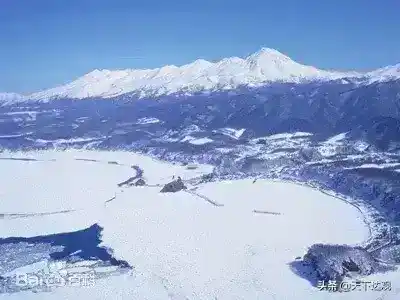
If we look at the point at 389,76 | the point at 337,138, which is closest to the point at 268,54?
the point at 389,76

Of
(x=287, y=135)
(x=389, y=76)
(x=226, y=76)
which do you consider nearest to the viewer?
(x=287, y=135)

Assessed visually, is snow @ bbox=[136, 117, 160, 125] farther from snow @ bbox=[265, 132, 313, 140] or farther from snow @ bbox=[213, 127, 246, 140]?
snow @ bbox=[265, 132, 313, 140]

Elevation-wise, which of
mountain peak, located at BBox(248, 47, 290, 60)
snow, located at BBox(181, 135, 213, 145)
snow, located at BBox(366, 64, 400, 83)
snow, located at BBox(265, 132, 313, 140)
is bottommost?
snow, located at BBox(181, 135, 213, 145)

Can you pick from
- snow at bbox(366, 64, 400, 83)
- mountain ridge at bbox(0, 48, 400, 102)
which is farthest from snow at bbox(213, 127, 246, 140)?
mountain ridge at bbox(0, 48, 400, 102)

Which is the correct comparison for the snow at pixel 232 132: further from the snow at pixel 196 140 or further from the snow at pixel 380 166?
the snow at pixel 380 166

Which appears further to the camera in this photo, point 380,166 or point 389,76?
point 389,76

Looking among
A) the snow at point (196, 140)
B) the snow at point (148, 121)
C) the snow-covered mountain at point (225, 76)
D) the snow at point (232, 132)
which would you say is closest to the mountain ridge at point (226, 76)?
the snow-covered mountain at point (225, 76)

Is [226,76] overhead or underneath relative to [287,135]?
overhead

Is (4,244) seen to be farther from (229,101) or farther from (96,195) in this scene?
(229,101)

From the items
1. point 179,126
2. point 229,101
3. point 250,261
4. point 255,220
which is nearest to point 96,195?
point 255,220

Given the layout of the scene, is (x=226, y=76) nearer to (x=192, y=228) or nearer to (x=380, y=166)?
(x=380, y=166)
